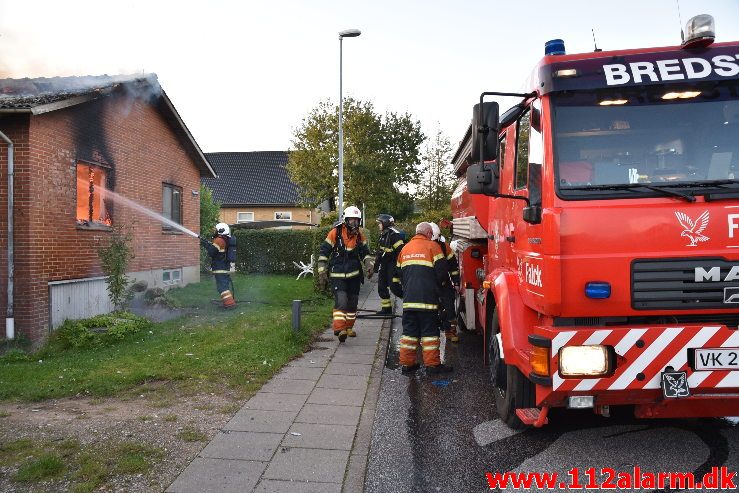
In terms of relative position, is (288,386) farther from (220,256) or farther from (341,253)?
(220,256)

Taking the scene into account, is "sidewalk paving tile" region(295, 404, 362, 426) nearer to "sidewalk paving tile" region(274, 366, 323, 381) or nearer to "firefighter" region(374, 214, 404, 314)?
"sidewalk paving tile" region(274, 366, 323, 381)

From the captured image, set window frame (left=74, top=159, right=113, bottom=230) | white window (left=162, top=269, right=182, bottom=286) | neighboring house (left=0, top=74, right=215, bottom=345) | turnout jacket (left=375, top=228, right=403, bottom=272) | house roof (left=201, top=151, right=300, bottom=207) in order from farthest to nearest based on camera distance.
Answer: house roof (left=201, top=151, right=300, bottom=207) → white window (left=162, top=269, right=182, bottom=286) → window frame (left=74, top=159, right=113, bottom=230) → turnout jacket (left=375, top=228, right=403, bottom=272) → neighboring house (left=0, top=74, right=215, bottom=345)

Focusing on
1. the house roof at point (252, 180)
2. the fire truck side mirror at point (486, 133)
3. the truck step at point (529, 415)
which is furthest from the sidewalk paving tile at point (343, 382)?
the house roof at point (252, 180)

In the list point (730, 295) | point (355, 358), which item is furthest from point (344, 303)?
point (730, 295)

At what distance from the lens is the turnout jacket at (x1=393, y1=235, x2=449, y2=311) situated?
625 cm

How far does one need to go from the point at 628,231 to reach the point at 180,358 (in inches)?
211

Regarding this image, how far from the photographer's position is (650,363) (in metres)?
3.41

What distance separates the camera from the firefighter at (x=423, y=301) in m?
6.25

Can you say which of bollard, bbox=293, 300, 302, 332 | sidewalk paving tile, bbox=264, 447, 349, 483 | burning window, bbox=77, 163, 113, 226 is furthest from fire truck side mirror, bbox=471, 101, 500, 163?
burning window, bbox=77, 163, 113, 226

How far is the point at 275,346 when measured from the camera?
7434mm

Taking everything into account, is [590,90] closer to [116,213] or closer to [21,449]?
[21,449]

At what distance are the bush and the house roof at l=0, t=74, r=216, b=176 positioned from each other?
299cm

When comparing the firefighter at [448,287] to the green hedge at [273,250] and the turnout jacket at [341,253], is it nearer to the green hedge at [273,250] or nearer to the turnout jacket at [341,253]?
the turnout jacket at [341,253]

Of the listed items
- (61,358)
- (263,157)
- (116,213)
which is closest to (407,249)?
(61,358)
